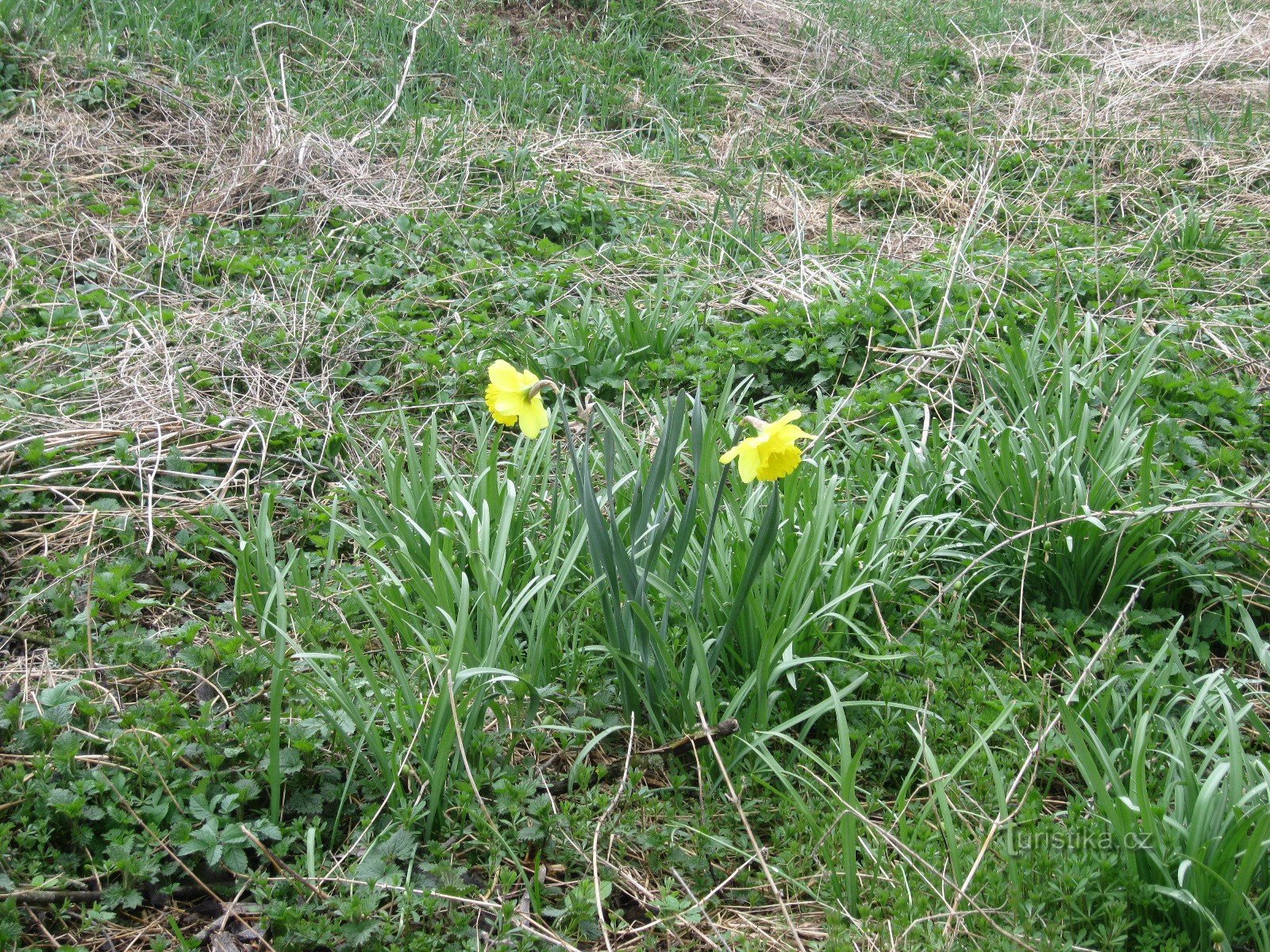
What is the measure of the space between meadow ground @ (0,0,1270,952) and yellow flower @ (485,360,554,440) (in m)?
0.10

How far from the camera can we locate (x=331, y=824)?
1.82 meters

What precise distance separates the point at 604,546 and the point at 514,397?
0.33 metres

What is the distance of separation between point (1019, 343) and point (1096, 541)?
93cm

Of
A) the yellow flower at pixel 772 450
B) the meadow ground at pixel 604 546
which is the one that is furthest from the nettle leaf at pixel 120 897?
the yellow flower at pixel 772 450

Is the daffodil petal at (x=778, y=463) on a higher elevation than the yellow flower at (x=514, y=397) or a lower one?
higher

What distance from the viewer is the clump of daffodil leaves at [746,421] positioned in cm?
157

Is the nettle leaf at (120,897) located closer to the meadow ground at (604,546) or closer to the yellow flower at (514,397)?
the meadow ground at (604,546)

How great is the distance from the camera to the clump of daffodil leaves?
157 centimetres

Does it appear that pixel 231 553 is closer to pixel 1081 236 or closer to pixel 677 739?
pixel 677 739

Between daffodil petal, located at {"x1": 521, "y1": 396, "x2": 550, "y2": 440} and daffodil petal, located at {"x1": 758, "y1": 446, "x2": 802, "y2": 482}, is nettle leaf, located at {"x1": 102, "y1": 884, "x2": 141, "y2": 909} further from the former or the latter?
daffodil petal, located at {"x1": 758, "y1": 446, "x2": 802, "y2": 482}

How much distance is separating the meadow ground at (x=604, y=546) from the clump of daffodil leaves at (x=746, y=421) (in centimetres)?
11

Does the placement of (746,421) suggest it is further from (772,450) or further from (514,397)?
(514,397)

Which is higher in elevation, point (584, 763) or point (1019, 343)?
point (1019, 343)

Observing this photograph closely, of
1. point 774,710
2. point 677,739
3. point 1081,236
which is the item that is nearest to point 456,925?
point 677,739
